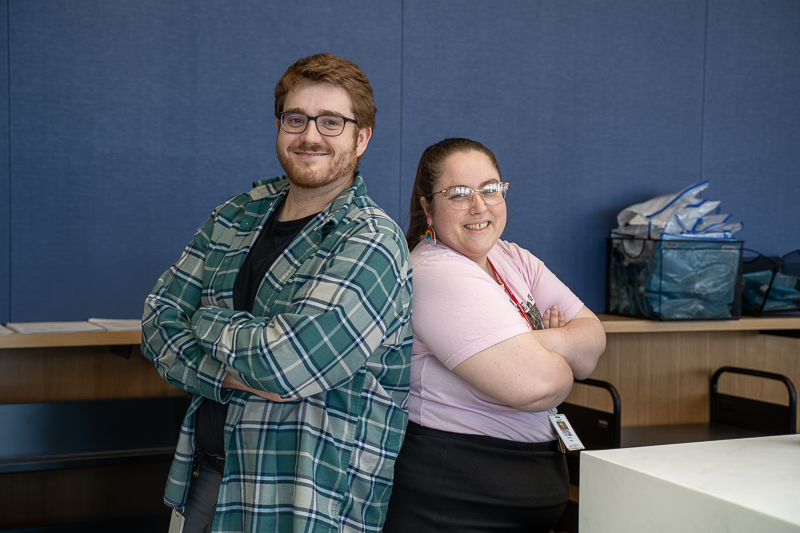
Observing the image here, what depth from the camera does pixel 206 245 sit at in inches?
61.4

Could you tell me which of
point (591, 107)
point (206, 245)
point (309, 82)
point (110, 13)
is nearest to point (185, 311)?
point (206, 245)

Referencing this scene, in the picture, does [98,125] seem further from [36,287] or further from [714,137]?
[714,137]

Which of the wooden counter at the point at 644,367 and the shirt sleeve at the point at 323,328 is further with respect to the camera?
the wooden counter at the point at 644,367

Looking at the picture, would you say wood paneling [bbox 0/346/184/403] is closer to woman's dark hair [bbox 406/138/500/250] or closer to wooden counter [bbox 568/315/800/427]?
woman's dark hair [bbox 406/138/500/250]

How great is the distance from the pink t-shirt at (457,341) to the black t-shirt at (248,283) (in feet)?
0.97

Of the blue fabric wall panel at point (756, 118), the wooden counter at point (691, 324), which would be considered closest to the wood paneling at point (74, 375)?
the wooden counter at point (691, 324)

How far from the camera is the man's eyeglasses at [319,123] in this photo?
55.9 inches

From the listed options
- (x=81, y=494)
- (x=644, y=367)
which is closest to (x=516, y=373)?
(x=81, y=494)

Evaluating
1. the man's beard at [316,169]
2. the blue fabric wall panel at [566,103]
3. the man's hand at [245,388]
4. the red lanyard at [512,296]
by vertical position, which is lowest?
the man's hand at [245,388]

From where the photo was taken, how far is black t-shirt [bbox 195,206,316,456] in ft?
4.59

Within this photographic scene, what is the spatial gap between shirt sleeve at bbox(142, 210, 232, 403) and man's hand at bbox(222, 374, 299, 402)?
0.6 inches

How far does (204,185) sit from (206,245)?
3.22ft

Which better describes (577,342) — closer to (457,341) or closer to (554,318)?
(554,318)

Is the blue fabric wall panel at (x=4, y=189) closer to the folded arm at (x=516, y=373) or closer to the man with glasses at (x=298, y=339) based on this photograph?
the man with glasses at (x=298, y=339)
